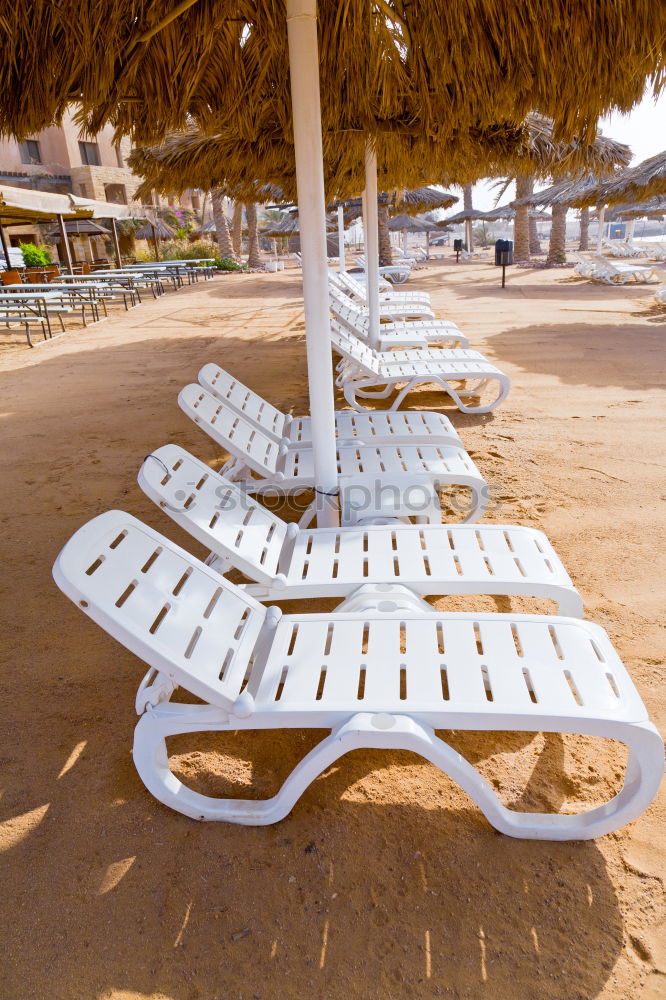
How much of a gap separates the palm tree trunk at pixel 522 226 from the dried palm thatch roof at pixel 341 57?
17.7m

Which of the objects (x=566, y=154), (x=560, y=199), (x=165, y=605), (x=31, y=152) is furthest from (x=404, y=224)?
(x=165, y=605)

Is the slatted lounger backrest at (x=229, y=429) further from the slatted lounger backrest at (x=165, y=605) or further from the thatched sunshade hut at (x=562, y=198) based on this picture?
the thatched sunshade hut at (x=562, y=198)

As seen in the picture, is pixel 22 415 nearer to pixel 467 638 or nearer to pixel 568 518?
pixel 568 518

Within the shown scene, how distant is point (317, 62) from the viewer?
245cm

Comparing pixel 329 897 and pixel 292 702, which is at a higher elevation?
pixel 292 702

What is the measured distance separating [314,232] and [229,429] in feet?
3.67

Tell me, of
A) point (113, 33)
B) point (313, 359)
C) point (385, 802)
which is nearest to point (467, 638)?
point (385, 802)

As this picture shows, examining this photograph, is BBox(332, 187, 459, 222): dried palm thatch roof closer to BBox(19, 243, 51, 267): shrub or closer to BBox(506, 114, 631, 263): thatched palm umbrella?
BBox(506, 114, 631, 263): thatched palm umbrella

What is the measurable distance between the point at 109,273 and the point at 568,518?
1649cm

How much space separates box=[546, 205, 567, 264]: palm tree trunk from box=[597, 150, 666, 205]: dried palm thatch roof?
4.28 meters

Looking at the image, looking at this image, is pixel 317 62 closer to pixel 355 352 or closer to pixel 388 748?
pixel 388 748

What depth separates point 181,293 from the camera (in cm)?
1786

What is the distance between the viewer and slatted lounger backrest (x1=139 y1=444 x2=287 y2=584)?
7.90 ft

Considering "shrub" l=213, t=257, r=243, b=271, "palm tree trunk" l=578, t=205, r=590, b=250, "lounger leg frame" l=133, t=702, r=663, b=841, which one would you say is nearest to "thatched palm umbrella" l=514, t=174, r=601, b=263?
"shrub" l=213, t=257, r=243, b=271
